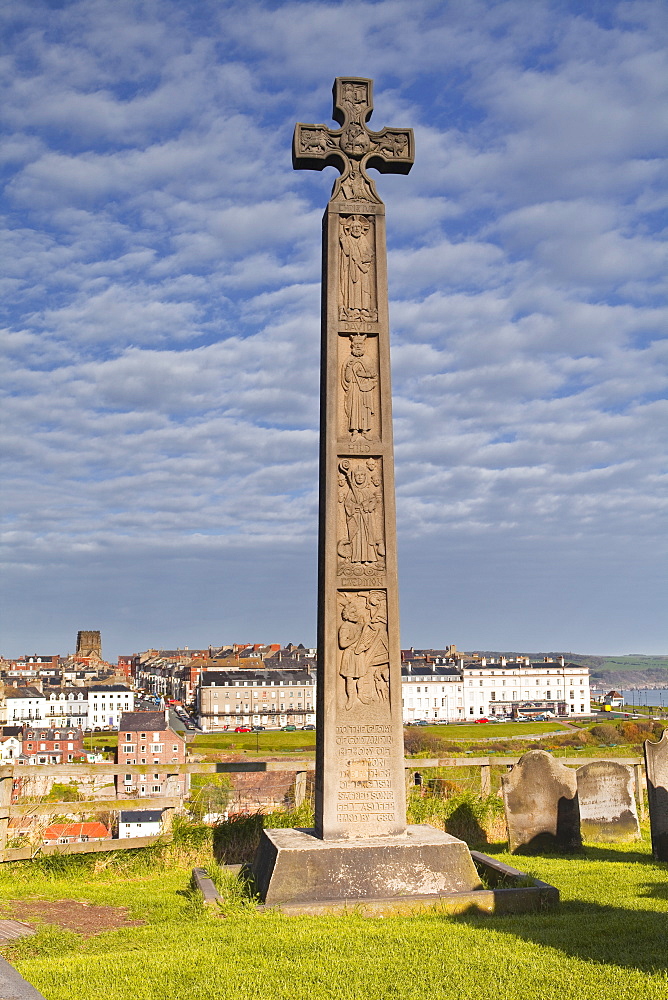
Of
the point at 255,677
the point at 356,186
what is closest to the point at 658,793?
the point at 356,186

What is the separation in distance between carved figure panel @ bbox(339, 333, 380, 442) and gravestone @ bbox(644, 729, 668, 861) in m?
5.26

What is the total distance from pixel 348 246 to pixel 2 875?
8428 mm

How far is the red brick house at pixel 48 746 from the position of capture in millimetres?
98562

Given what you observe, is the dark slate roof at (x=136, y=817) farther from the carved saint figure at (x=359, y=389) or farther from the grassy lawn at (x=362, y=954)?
the carved saint figure at (x=359, y=389)

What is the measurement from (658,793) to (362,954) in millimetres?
5690

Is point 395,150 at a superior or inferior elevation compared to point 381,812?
superior

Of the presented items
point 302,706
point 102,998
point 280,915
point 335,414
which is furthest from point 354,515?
point 302,706

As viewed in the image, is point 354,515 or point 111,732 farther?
point 111,732

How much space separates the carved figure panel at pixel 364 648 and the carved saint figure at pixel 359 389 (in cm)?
187

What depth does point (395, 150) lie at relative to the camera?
10391 millimetres

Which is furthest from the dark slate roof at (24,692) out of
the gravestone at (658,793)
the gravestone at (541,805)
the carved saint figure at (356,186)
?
the carved saint figure at (356,186)

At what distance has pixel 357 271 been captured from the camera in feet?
32.7

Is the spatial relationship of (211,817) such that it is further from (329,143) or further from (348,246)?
(329,143)

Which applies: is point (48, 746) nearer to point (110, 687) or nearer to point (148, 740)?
point (148, 740)
